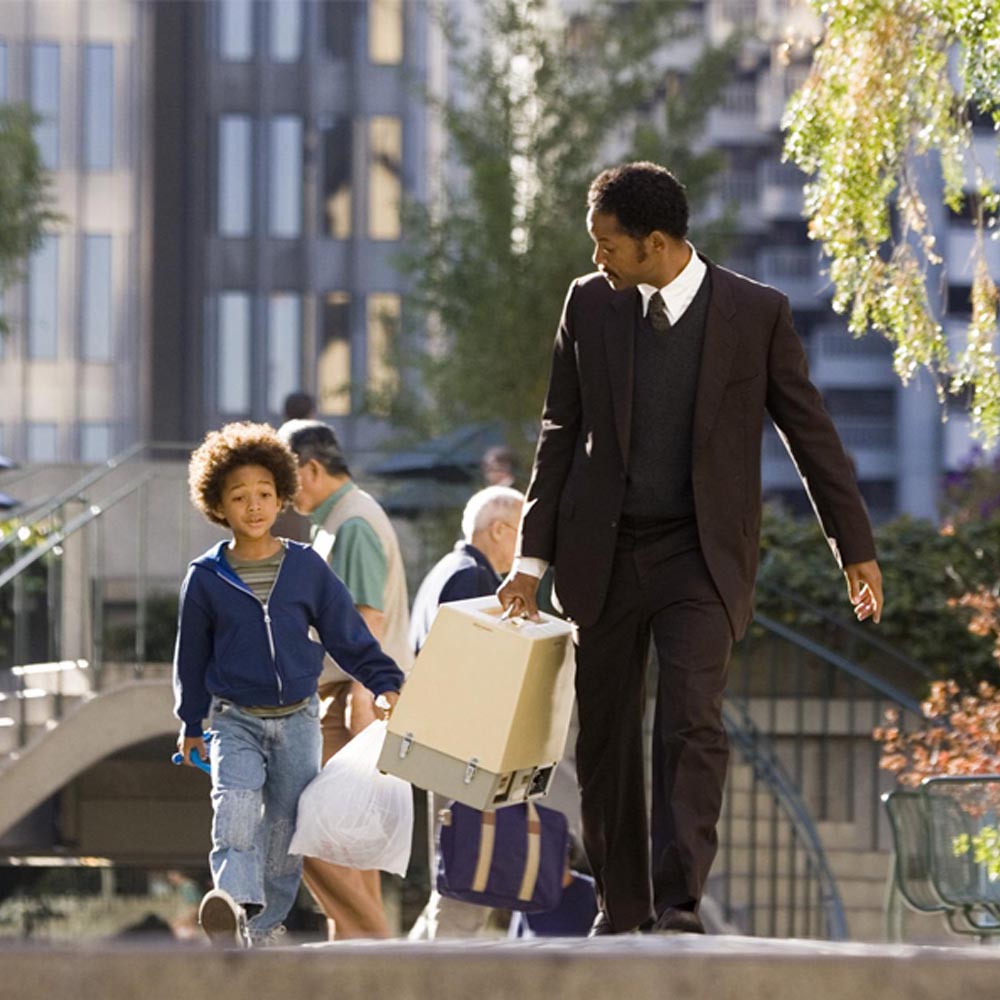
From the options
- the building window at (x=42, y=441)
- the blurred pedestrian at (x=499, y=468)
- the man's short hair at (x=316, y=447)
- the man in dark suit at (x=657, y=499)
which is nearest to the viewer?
the man in dark suit at (x=657, y=499)

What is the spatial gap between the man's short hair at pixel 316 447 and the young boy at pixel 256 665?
153cm

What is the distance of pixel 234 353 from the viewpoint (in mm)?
46594

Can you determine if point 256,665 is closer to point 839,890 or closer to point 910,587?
point 839,890

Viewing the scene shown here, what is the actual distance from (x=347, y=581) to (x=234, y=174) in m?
38.7

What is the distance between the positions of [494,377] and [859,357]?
51240mm

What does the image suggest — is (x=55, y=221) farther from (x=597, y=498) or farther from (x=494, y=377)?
(x=597, y=498)

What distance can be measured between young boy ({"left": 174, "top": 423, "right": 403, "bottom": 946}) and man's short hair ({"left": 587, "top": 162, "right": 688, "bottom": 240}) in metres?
1.29

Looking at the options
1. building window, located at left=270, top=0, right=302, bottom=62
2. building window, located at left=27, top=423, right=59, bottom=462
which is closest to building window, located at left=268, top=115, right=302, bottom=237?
building window, located at left=270, top=0, right=302, bottom=62

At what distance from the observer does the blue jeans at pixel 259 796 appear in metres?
6.37

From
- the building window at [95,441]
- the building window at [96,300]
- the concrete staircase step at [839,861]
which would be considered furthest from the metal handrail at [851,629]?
the building window at [95,441]

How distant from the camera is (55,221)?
26078 mm

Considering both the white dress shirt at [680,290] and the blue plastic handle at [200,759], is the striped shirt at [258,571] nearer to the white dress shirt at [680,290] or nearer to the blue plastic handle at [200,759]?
the blue plastic handle at [200,759]

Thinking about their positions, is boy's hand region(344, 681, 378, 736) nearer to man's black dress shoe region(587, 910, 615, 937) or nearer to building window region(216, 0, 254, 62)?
man's black dress shoe region(587, 910, 615, 937)

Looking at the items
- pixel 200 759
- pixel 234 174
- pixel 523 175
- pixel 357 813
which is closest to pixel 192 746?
pixel 200 759
